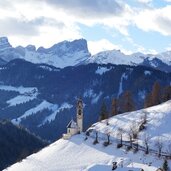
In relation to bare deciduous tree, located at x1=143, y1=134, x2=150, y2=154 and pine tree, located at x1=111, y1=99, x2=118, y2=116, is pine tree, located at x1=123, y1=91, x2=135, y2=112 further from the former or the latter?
bare deciduous tree, located at x1=143, y1=134, x2=150, y2=154

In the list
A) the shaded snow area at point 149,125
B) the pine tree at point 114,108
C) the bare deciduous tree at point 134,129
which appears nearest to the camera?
the shaded snow area at point 149,125

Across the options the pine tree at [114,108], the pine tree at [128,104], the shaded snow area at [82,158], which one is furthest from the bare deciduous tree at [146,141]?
the pine tree at [128,104]

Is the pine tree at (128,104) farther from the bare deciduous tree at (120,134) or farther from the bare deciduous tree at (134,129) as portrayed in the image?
the bare deciduous tree at (120,134)

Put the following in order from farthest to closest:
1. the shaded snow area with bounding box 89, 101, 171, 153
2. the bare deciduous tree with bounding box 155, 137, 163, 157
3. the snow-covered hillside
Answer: the shaded snow area with bounding box 89, 101, 171, 153
the bare deciduous tree with bounding box 155, 137, 163, 157
the snow-covered hillside

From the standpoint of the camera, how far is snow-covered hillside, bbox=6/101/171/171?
127938 millimetres

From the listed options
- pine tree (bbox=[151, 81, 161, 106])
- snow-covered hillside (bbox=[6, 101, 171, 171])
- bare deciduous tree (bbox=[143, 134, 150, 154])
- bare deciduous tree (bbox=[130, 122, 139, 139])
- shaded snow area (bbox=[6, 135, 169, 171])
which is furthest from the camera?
pine tree (bbox=[151, 81, 161, 106])

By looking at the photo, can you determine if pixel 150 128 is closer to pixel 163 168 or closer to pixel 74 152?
pixel 74 152

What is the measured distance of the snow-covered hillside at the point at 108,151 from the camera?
420ft

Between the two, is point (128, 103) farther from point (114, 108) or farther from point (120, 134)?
point (120, 134)

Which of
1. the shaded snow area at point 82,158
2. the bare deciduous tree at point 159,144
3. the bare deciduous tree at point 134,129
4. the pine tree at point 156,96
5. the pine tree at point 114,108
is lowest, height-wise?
the shaded snow area at point 82,158

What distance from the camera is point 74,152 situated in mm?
147000

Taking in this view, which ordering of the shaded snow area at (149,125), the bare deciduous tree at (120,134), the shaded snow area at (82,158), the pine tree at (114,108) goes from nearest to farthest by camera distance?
the shaded snow area at (82,158) → the shaded snow area at (149,125) → the bare deciduous tree at (120,134) → the pine tree at (114,108)

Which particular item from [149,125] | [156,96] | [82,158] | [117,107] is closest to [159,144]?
[149,125]

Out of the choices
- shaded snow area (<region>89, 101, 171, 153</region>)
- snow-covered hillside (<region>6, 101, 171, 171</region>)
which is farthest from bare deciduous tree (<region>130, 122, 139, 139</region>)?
snow-covered hillside (<region>6, 101, 171, 171</region>)
